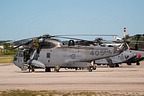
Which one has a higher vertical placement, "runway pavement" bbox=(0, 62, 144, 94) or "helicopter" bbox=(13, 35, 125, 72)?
"helicopter" bbox=(13, 35, 125, 72)

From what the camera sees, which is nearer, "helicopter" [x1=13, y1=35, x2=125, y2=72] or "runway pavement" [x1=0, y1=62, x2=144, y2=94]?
"runway pavement" [x1=0, y1=62, x2=144, y2=94]

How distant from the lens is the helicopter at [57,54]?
33.6m

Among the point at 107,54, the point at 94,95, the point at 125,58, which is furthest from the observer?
the point at 125,58

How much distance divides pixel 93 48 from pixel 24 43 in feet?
23.2

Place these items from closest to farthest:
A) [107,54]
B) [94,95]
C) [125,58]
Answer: [94,95] → [107,54] → [125,58]

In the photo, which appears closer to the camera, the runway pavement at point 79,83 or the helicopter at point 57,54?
the runway pavement at point 79,83

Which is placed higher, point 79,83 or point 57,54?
point 57,54

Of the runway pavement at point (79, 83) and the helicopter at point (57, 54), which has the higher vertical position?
the helicopter at point (57, 54)

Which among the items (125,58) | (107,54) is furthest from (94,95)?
(125,58)

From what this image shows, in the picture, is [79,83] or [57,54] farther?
[57,54]

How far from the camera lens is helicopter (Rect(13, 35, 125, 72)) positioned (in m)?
33.6

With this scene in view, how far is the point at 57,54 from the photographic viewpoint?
Result: 34.5 m

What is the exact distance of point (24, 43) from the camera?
34531 mm

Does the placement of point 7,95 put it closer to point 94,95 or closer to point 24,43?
point 94,95
